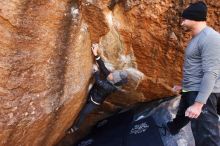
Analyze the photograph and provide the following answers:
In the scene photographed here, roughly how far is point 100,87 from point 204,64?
A: 1467 millimetres

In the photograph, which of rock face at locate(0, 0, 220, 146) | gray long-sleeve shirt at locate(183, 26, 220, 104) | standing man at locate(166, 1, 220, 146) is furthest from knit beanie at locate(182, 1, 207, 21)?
rock face at locate(0, 0, 220, 146)

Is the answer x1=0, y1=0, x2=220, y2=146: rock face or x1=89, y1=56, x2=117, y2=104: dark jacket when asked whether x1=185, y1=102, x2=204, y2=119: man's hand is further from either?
x1=89, y1=56, x2=117, y2=104: dark jacket

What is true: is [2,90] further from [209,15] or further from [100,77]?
[209,15]

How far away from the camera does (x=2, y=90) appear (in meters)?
3.10

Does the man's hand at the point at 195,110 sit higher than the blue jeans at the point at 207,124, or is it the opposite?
the man's hand at the point at 195,110

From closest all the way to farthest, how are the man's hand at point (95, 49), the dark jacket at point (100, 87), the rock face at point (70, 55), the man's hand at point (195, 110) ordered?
1. the man's hand at point (195, 110)
2. the rock face at point (70, 55)
3. the man's hand at point (95, 49)
4. the dark jacket at point (100, 87)

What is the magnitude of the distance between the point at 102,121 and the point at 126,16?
129 cm

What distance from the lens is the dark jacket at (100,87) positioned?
4133mm

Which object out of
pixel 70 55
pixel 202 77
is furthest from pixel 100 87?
pixel 202 77

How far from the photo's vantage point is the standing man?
9.50 ft

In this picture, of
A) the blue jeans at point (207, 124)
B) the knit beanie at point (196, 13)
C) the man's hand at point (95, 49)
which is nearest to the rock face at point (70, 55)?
the man's hand at point (95, 49)

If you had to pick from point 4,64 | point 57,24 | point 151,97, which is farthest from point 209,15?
point 4,64

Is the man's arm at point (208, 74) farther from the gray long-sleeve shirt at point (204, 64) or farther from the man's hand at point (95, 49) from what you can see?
the man's hand at point (95, 49)

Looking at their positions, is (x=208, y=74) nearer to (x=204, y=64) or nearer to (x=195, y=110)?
(x=204, y=64)
